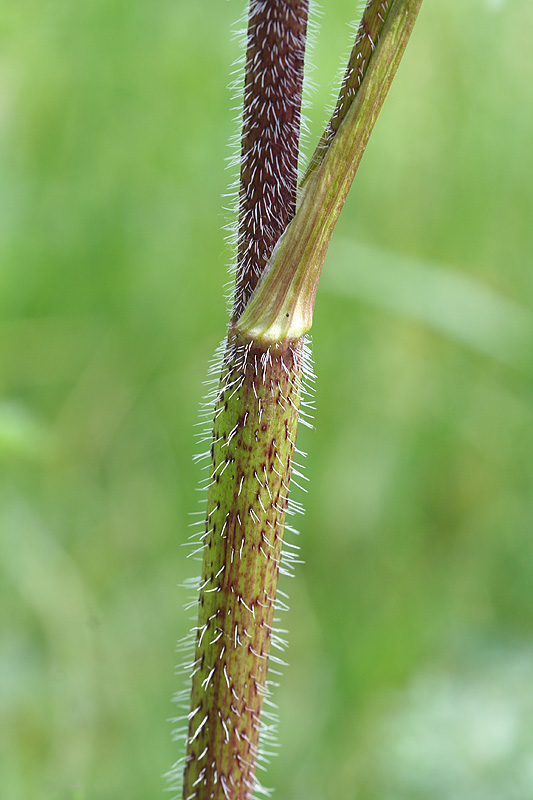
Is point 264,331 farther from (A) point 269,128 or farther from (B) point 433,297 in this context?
(B) point 433,297

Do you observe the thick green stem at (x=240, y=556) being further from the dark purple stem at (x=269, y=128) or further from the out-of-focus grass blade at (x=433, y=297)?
the out-of-focus grass blade at (x=433, y=297)

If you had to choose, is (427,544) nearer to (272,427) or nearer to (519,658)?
(519,658)

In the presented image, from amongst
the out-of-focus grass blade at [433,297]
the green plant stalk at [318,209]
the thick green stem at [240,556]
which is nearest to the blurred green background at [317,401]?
the out-of-focus grass blade at [433,297]

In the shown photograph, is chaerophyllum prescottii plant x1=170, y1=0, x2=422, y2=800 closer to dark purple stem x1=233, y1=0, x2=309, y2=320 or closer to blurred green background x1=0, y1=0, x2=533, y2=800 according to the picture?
dark purple stem x1=233, y1=0, x2=309, y2=320

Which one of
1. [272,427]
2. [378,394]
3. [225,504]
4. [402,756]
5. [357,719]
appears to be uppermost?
[272,427]

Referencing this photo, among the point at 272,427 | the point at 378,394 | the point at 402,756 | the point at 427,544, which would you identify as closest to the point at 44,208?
the point at 378,394

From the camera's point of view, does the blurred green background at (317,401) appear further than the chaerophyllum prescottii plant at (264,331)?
Yes
